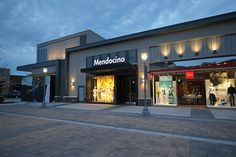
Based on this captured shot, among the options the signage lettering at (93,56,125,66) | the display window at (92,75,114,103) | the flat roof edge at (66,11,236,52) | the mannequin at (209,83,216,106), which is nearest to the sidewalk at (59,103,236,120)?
the mannequin at (209,83,216,106)

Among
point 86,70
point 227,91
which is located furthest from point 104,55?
point 227,91

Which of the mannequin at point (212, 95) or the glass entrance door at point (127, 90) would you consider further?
the glass entrance door at point (127, 90)

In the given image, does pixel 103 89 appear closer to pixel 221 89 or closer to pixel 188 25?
pixel 188 25

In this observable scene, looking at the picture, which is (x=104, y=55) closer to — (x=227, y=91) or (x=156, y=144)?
(x=227, y=91)

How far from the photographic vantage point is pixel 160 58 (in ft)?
52.4

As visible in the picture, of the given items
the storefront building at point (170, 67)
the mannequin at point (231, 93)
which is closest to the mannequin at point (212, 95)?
the storefront building at point (170, 67)

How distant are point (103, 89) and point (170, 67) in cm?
875

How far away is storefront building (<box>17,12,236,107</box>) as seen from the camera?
1355 cm

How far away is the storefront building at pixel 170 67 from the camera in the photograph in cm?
1355

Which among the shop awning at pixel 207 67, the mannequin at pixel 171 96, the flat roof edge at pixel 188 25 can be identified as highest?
the flat roof edge at pixel 188 25

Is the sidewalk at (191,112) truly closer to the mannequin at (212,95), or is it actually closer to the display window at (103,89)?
the mannequin at (212,95)

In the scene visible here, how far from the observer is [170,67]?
15.5 metres

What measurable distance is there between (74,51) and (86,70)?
613 centimetres

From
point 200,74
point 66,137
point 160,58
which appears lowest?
point 66,137
